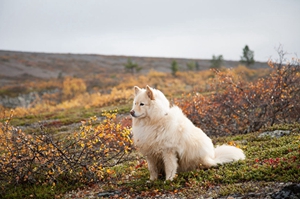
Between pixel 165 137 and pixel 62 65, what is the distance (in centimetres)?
7298

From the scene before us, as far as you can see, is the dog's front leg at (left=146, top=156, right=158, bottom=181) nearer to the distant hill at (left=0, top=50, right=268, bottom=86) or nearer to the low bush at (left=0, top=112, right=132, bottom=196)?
the low bush at (left=0, top=112, right=132, bottom=196)

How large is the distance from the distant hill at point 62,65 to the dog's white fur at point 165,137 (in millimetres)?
52236

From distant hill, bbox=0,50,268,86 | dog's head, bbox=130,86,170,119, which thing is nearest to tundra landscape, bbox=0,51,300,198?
dog's head, bbox=130,86,170,119

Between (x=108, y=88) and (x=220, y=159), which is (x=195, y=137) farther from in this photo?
(x=108, y=88)

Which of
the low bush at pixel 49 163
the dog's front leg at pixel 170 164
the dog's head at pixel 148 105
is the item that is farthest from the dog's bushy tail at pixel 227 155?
the low bush at pixel 49 163

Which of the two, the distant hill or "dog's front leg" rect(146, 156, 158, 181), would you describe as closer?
"dog's front leg" rect(146, 156, 158, 181)

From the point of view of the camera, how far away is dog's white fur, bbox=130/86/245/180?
729 cm

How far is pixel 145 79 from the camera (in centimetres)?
4891

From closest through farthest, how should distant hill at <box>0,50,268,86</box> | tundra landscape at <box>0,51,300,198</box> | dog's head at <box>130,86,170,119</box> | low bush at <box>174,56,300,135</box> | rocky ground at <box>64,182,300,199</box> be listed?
1. rocky ground at <box>64,182,300,199</box>
2. tundra landscape at <box>0,51,300,198</box>
3. dog's head at <box>130,86,170,119</box>
4. low bush at <box>174,56,300,135</box>
5. distant hill at <box>0,50,268,86</box>

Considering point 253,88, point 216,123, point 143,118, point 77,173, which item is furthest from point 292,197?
point 253,88

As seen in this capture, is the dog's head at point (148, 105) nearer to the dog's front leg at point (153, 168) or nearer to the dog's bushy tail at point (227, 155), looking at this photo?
the dog's front leg at point (153, 168)

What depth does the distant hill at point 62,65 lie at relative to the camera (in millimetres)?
64312

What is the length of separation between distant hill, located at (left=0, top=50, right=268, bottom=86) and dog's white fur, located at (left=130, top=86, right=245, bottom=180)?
52236mm

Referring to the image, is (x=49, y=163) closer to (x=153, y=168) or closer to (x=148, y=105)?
(x=153, y=168)
